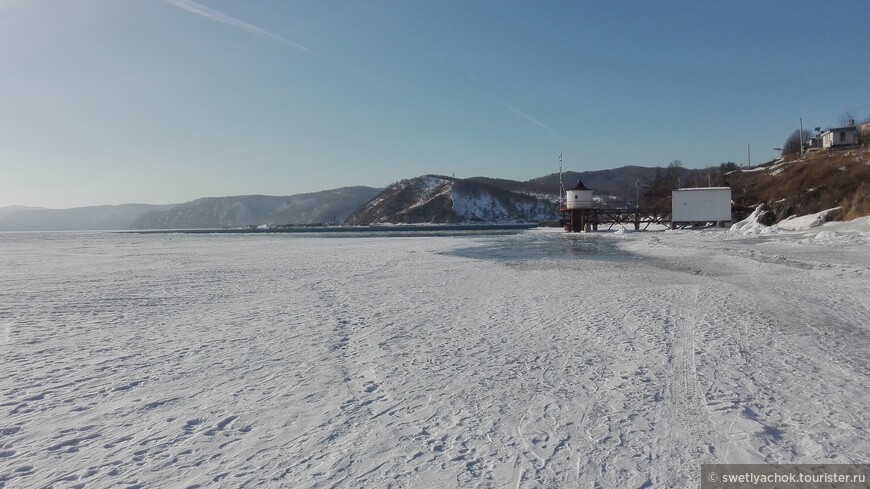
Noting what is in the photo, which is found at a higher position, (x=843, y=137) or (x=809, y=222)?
(x=843, y=137)

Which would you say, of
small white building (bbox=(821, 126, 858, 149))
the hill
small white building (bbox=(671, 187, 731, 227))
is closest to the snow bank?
the hill

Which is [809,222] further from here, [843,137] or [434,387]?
[843,137]

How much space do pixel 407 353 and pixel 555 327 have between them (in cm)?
313

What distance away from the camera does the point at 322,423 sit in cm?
520

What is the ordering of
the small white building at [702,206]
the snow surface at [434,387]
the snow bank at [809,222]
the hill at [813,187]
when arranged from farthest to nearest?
the small white building at [702,206] < the hill at [813,187] < the snow bank at [809,222] < the snow surface at [434,387]

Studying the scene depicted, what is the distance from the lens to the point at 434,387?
6.27 metres

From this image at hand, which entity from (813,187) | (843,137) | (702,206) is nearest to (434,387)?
(702,206)

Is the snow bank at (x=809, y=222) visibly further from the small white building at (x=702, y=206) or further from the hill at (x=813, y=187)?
the small white building at (x=702, y=206)

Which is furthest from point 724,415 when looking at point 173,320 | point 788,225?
point 788,225

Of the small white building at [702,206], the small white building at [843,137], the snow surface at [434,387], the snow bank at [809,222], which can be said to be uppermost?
the small white building at [843,137]

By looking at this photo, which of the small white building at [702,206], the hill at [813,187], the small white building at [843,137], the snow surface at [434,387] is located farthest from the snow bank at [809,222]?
the small white building at [843,137]

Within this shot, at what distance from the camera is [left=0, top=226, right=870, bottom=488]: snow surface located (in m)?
4.32

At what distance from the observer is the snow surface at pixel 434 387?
4320 mm

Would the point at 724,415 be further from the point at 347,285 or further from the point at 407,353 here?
the point at 347,285
